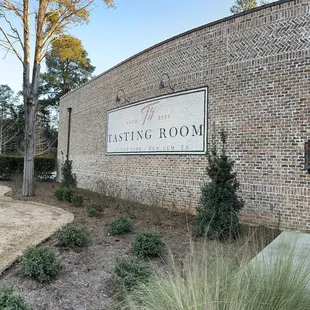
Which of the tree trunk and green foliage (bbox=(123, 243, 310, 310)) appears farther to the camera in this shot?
the tree trunk

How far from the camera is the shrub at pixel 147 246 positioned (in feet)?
13.9

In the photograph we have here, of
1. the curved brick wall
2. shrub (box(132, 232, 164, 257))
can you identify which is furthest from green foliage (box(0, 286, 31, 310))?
the curved brick wall

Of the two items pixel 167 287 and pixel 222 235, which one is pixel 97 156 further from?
pixel 167 287

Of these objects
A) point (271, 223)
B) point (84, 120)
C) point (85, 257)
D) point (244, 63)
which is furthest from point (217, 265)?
point (84, 120)

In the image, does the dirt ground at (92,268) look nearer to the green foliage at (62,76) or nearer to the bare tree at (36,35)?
the bare tree at (36,35)

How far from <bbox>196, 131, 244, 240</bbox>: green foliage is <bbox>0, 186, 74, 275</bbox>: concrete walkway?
2.63 meters

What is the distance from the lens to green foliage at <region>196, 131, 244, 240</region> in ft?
17.2

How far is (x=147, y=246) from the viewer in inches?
167

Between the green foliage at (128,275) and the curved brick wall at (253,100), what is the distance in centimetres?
364

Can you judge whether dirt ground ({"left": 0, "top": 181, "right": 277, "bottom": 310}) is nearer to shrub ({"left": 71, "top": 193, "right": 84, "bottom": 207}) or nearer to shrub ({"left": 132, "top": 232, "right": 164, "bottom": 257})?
shrub ({"left": 132, "top": 232, "right": 164, "bottom": 257})

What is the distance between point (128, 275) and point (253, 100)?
15.7 feet

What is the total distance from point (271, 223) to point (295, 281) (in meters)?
4.06

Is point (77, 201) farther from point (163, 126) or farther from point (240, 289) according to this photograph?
point (240, 289)

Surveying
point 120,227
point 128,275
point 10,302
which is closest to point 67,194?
point 120,227
